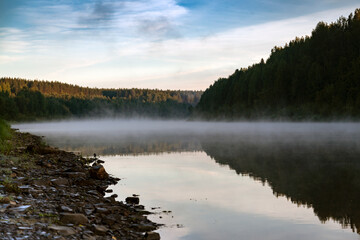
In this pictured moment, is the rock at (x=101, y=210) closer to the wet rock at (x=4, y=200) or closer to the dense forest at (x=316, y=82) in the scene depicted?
the wet rock at (x=4, y=200)

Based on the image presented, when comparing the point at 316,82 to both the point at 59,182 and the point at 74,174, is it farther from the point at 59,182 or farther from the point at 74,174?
the point at 59,182

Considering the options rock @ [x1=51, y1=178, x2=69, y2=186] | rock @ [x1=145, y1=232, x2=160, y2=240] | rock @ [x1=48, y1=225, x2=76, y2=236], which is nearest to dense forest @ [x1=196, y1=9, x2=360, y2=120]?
rock @ [x1=51, y1=178, x2=69, y2=186]

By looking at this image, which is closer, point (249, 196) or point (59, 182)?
point (59, 182)

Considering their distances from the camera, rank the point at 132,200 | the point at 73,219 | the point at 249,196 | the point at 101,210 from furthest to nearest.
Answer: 1. the point at 249,196
2. the point at 132,200
3. the point at 101,210
4. the point at 73,219

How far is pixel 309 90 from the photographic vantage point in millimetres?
116875

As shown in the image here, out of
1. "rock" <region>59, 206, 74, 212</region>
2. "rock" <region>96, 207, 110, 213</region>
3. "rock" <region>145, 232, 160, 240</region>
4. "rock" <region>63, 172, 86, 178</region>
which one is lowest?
"rock" <region>145, 232, 160, 240</region>

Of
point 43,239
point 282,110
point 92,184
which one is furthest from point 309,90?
point 43,239

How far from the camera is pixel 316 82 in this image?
115 metres

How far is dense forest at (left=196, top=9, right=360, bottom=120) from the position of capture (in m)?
100

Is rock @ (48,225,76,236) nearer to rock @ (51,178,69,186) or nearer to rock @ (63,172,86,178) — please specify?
rock @ (51,178,69,186)

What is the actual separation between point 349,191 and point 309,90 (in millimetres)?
107520

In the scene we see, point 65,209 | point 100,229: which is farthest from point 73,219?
point 65,209

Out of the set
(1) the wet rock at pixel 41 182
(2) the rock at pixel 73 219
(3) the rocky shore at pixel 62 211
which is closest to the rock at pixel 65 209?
(3) the rocky shore at pixel 62 211

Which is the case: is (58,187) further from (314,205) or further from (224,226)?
(314,205)
